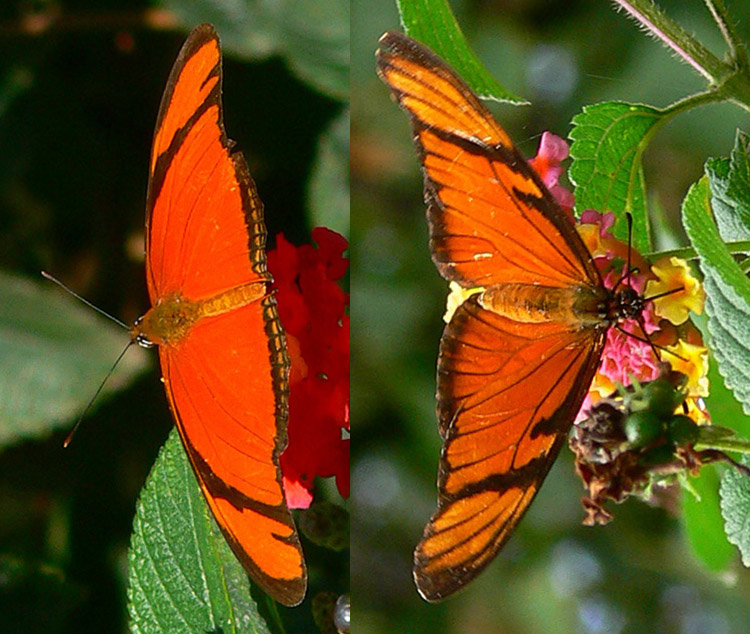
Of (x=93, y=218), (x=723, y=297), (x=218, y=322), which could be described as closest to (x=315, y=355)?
(x=218, y=322)

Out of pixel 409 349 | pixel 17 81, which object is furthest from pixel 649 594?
pixel 17 81

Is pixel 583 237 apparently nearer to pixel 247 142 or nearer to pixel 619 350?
pixel 619 350

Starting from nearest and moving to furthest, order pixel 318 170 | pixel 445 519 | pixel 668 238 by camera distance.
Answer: pixel 445 519
pixel 668 238
pixel 318 170

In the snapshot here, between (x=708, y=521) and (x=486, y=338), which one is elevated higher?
(x=486, y=338)

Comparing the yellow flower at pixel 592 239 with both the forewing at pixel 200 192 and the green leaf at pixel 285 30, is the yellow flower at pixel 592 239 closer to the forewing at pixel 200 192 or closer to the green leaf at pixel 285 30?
the forewing at pixel 200 192

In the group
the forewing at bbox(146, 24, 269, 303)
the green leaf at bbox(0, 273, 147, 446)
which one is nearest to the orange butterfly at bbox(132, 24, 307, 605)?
the forewing at bbox(146, 24, 269, 303)

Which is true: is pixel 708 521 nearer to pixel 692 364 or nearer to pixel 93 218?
pixel 692 364
